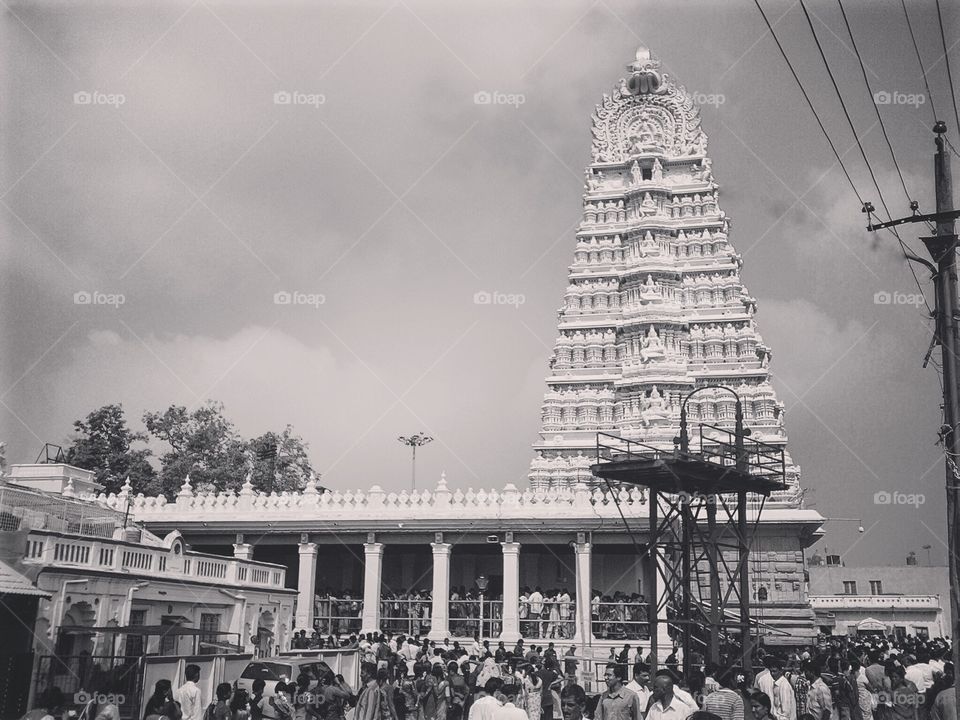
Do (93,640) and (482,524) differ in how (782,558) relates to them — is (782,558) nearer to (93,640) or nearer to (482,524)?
(482,524)

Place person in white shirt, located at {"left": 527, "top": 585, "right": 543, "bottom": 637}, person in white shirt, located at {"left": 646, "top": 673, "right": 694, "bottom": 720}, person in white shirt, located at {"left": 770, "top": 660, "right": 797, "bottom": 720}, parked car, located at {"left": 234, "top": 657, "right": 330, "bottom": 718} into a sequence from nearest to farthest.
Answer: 1. person in white shirt, located at {"left": 646, "top": 673, "right": 694, "bottom": 720}
2. person in white shirt, located at {"left": 770, "top": 660, "right": 797, "bottom": 720}
3. parked car, located at {"left": 234, "top": 657, "right": 330, "bottom": 718}
4. person in white shirt, located at {"left": 527, "top": 585, "right": 543, "bottom": 637}

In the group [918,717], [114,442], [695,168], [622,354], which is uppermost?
[695,168]

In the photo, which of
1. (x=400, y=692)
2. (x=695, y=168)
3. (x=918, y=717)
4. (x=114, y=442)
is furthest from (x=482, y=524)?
(x=695, y=168)

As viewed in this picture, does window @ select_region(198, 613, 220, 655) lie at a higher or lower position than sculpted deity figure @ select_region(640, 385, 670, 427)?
lower

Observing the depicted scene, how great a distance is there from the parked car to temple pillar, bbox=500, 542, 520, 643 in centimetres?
1313

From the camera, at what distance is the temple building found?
104 ft

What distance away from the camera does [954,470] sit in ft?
47.9

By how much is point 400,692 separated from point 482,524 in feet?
49.9

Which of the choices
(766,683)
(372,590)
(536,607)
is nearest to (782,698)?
(766,683)

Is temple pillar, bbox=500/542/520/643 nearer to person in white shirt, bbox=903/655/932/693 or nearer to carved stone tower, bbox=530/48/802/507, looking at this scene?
person in white shirt, bbox=903/655/932/693

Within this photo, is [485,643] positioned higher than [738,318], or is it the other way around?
[738,318]

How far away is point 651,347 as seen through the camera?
53875mm

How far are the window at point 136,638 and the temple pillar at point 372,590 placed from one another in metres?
11.7

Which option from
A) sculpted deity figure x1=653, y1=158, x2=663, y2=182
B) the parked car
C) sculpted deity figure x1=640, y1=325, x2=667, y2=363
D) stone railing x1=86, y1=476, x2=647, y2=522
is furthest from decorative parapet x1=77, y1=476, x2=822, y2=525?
sculpted deity figure x1=653, y1=158, x2=663, y2=182
